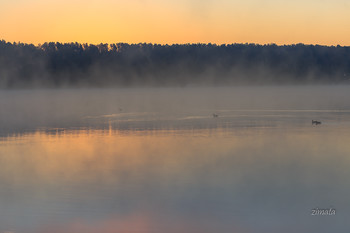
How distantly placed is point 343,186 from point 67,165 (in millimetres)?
9987

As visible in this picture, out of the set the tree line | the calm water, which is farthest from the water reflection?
the tree line

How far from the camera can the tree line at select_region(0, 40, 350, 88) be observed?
170375 millimetres

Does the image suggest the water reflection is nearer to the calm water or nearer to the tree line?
the calm water

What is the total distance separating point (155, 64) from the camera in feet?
610

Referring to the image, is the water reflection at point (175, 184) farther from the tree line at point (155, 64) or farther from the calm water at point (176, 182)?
the tree line at point (155, 64)

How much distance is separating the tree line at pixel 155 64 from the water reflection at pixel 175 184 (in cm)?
14564

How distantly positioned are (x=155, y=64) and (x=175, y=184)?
6685 inches

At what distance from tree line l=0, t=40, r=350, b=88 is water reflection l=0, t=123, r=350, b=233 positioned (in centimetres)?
14564

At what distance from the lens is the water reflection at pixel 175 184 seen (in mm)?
13461

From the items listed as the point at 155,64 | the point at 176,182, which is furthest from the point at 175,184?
the point at 155,64

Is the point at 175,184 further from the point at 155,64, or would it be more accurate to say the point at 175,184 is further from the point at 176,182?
the point at 155,64

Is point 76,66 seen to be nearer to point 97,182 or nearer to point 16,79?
point 16,79

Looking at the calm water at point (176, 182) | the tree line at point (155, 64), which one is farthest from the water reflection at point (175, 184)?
the tree line at point (155, 64)

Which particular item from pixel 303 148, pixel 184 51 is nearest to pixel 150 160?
pixel 303 148
